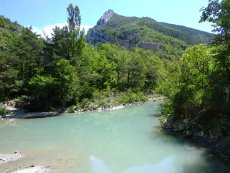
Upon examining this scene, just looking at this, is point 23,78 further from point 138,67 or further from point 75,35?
point 138,67

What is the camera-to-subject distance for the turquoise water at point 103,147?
20.2 meters

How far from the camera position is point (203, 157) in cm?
2094

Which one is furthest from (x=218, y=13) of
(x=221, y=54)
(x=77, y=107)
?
(x=77, y=107)

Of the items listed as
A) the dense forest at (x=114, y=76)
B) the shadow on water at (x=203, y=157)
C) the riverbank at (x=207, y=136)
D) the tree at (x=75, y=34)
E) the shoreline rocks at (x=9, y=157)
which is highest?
the tree at (x=75, y=34)

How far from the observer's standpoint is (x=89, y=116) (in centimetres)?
4338

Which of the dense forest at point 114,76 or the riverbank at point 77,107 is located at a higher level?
the dense forest at point 114,76

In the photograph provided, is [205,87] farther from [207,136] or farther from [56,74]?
[56,74]

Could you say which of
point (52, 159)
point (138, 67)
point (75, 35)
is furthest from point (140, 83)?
point (52, 159)

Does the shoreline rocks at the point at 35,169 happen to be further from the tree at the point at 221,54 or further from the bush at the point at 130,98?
the bush at the point at 130,98

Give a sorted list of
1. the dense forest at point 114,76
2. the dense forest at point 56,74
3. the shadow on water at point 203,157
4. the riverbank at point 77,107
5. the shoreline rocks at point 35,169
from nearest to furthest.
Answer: the shadow on water at point 203,157
the shoreline rocks at point 35,169
the dense forest at point 114,76
the riverbank at point 77,107
the dense forest at point 56,74

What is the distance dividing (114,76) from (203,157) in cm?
4511

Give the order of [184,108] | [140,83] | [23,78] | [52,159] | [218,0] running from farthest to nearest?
[140,83] → [23,78] → [184,108] → [52,159] → [218,0]

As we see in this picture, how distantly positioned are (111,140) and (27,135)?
9076 mm

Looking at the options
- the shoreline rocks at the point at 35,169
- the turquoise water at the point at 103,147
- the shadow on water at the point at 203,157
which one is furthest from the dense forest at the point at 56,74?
the shoreline rocks at the point at 35,169
